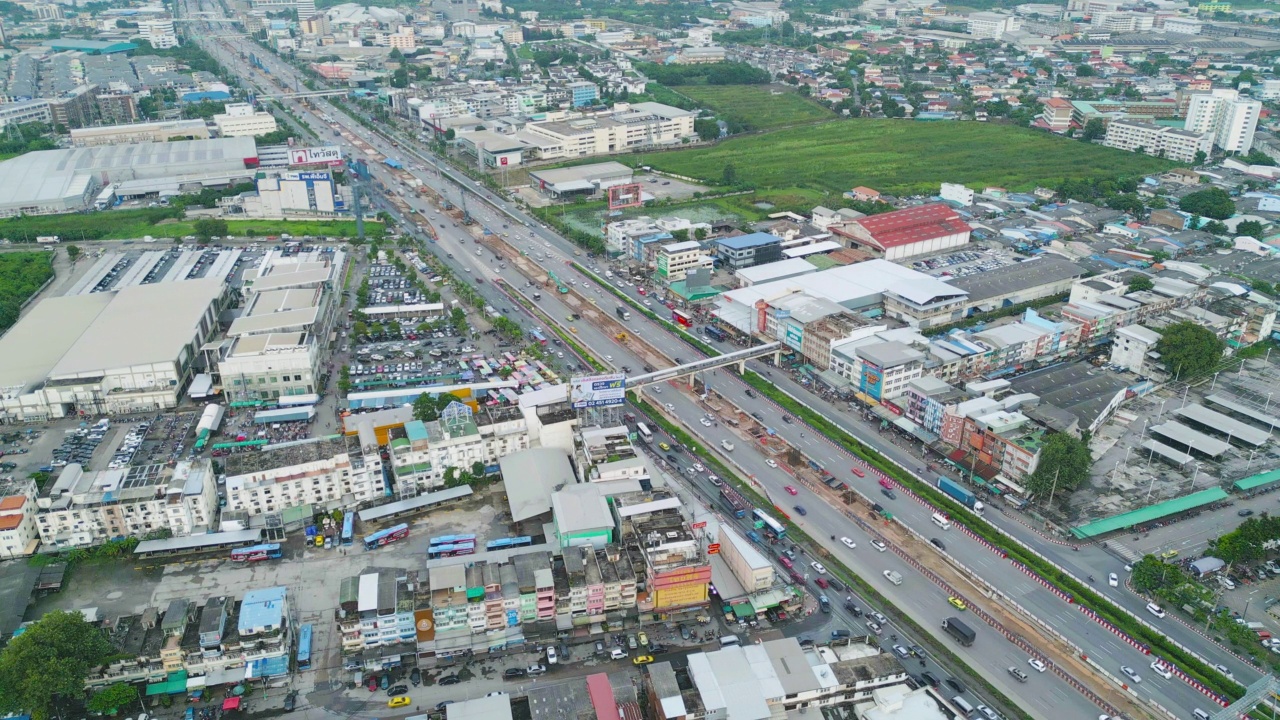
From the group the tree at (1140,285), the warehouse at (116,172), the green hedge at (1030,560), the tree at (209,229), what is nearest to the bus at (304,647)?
the green hedge at (1030,560)

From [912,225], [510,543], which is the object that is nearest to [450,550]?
[510,543]

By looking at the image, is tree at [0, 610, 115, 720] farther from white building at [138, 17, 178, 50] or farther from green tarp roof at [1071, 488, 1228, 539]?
white building at [138, 17, 178, 50]

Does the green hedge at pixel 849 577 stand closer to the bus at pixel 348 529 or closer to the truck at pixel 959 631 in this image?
the truck at pixel 959 631

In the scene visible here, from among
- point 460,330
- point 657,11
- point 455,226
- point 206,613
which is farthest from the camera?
point 657,11

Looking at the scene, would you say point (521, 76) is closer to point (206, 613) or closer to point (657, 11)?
point (657, 11)

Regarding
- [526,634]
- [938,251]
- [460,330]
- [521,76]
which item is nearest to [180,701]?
[526,634]
